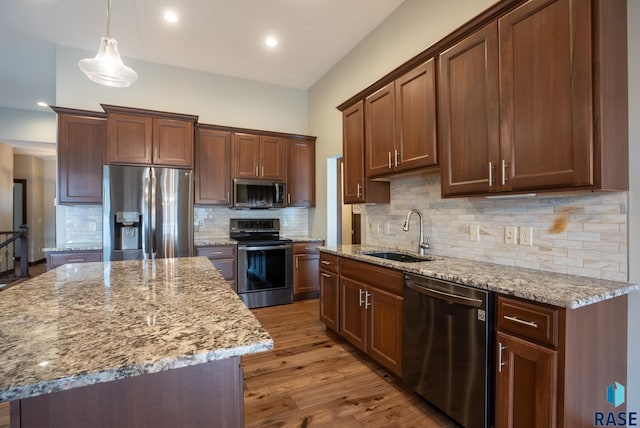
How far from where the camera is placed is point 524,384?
1.37m

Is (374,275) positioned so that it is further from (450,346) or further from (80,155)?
(80,155)

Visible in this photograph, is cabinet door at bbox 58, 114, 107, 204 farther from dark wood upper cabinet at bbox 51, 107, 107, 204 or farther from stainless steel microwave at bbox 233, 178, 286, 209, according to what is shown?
stainless steel microwave at bbox 233, 178, 286, 209

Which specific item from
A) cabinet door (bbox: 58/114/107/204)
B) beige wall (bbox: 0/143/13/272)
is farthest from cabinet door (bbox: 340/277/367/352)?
beige wall (bbox: 0/143/13/272)

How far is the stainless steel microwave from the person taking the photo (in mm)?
4199

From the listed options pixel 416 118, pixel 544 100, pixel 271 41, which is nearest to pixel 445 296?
pixel 544 100

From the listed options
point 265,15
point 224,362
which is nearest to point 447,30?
point 265,15

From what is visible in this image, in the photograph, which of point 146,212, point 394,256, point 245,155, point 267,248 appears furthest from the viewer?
point 245,155

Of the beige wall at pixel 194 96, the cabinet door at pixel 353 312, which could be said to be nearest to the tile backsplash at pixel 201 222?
the beige wall at pixel 194 96

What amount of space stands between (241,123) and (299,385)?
148 inches

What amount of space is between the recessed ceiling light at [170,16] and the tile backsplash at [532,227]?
2886mm

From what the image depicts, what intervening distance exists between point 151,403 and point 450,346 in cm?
151

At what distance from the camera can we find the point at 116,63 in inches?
82.7

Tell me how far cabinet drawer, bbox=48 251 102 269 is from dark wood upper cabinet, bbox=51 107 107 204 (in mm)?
627

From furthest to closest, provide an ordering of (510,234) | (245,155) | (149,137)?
(245,155)
(149,137)
(510,234)
